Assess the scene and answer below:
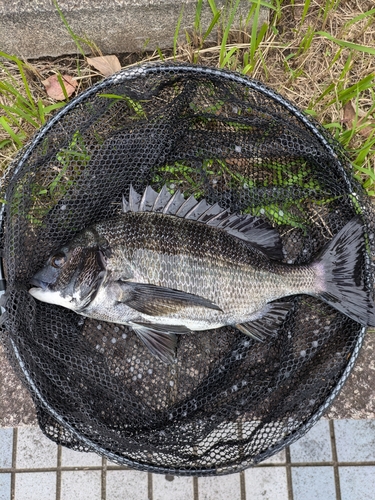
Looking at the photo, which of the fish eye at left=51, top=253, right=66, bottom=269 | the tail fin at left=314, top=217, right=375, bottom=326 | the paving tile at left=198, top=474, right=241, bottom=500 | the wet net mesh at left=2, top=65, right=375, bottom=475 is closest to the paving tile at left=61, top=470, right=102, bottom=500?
the wet net mesh at left=2, top=65, right=375, bottom=475

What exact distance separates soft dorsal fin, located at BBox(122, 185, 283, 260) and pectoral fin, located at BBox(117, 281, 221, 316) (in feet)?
1.60

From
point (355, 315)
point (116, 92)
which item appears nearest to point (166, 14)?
point (116, 92)

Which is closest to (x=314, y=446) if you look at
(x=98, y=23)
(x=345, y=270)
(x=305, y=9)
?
(x=345, y=270)

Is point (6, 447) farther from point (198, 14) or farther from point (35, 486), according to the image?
A: point (198, 14)

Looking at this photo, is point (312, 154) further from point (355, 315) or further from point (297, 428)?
→ point (297, 428)

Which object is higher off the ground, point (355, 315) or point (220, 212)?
point (220, 212)

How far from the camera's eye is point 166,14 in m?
3.13

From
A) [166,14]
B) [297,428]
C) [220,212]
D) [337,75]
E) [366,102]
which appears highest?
[166,14]

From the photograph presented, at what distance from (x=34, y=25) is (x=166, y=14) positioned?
921 mm

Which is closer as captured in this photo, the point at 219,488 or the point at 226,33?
the point at 226,33

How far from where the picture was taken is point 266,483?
10.5 feet

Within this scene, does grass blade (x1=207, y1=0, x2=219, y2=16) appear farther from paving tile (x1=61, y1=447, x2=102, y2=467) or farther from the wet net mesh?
paving tile (x1=61, y1=447, x2=102, y2=467)

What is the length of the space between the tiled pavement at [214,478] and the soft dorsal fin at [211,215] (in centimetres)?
142

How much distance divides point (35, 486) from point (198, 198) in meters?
2.36
